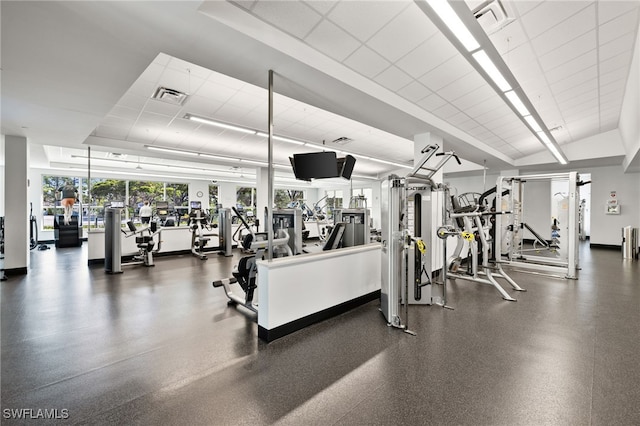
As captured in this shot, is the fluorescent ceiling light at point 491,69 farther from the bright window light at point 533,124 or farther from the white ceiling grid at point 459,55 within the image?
the bright window light at point 533,124

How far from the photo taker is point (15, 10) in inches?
83.3

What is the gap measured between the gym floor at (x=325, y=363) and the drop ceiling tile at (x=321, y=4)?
312 cm

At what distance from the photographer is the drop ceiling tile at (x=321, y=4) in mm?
2395

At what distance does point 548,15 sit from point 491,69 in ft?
2.95

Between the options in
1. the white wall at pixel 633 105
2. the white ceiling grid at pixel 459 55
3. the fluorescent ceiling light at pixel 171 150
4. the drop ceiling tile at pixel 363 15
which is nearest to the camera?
the drop ceiling tile at pixel 363 15

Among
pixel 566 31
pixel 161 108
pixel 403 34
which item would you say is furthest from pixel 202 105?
pixel 566 31

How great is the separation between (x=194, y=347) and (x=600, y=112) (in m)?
9.12

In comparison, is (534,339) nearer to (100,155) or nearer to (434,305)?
(434,305)

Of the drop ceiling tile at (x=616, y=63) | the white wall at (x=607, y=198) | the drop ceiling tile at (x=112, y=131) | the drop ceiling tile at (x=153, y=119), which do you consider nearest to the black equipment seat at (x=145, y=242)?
the drop ceiling tile at (x=112, y=131)

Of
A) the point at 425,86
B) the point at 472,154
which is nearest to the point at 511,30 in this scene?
the point at 425,86

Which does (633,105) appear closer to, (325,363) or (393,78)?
(393,78)

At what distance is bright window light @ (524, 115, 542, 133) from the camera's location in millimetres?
4508

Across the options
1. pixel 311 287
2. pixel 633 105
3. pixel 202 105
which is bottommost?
pixel 311 287

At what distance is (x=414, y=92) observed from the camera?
13.7ft
